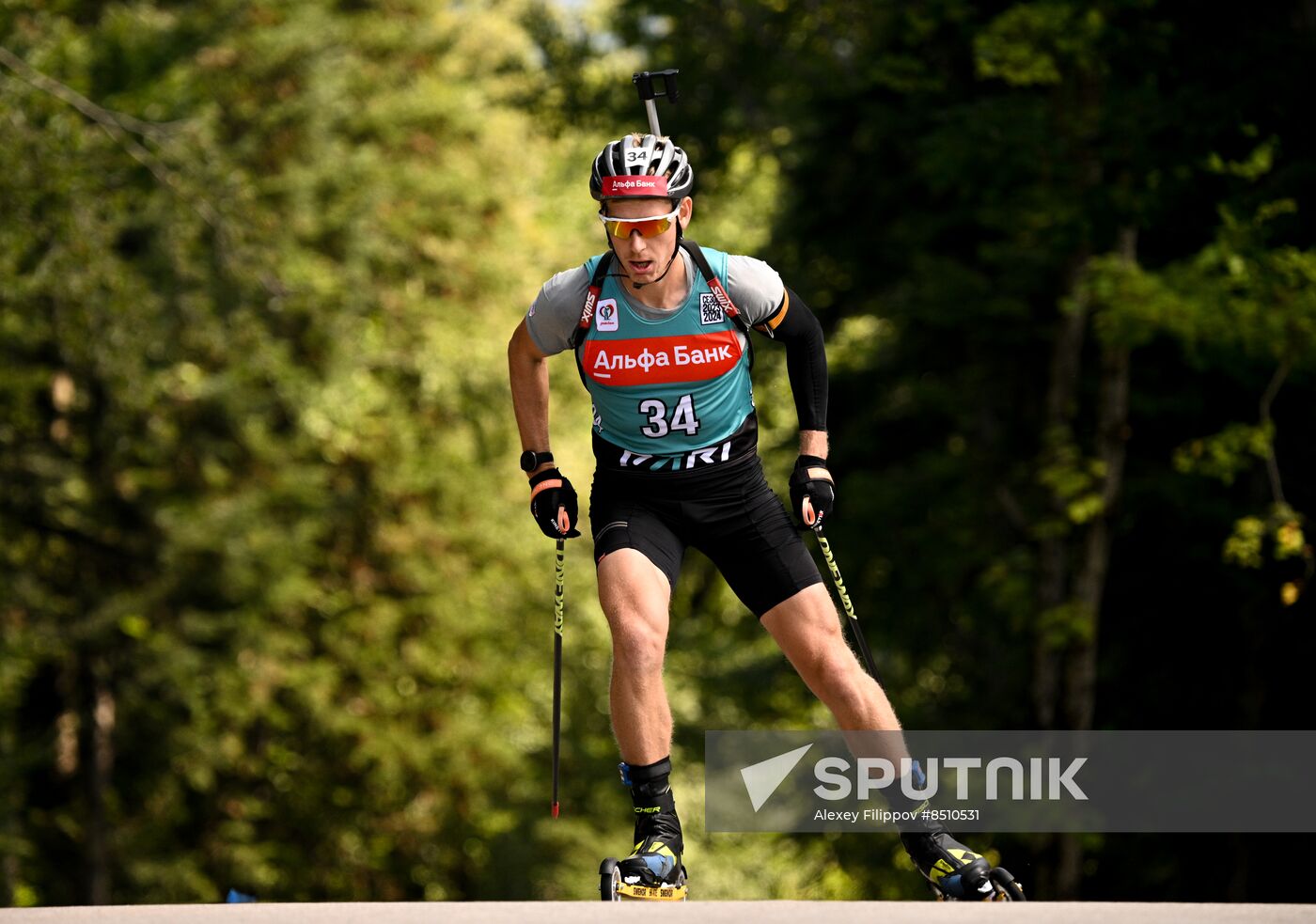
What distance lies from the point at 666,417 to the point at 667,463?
172 millimetres

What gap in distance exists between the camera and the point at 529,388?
20.3 feet

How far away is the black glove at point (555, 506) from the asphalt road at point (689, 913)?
4.10ft

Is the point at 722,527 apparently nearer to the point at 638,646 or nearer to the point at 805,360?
the point at 638,646

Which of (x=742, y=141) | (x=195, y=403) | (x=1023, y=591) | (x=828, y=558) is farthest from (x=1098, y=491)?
(x=195, y=403)

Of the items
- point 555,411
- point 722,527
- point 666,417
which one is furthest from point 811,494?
point 555,411

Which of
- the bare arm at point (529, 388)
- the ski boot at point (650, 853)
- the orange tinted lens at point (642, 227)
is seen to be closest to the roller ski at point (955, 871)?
the ski boot at point (650, 853)

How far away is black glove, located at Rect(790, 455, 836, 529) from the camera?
241 inches

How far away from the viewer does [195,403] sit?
2605 centimetres

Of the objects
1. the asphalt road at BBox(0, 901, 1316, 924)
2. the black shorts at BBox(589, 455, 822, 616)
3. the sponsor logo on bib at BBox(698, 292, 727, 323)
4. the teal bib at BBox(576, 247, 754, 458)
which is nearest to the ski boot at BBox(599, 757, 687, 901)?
the asphalt road at BBox(0, 901, 1316, 924)

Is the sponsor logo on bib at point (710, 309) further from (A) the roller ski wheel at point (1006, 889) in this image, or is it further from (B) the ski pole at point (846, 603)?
(A) the roller ski wheel at point (1006, 889)

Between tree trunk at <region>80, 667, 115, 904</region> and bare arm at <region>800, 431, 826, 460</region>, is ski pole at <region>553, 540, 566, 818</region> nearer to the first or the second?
bare arm at <region>800, 431, 826, 460</region>

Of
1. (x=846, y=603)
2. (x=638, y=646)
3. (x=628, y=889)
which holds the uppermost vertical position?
(x=846, y=603)

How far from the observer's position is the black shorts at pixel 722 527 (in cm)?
593

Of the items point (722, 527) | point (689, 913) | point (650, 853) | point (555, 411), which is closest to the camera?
point (689, 913)
